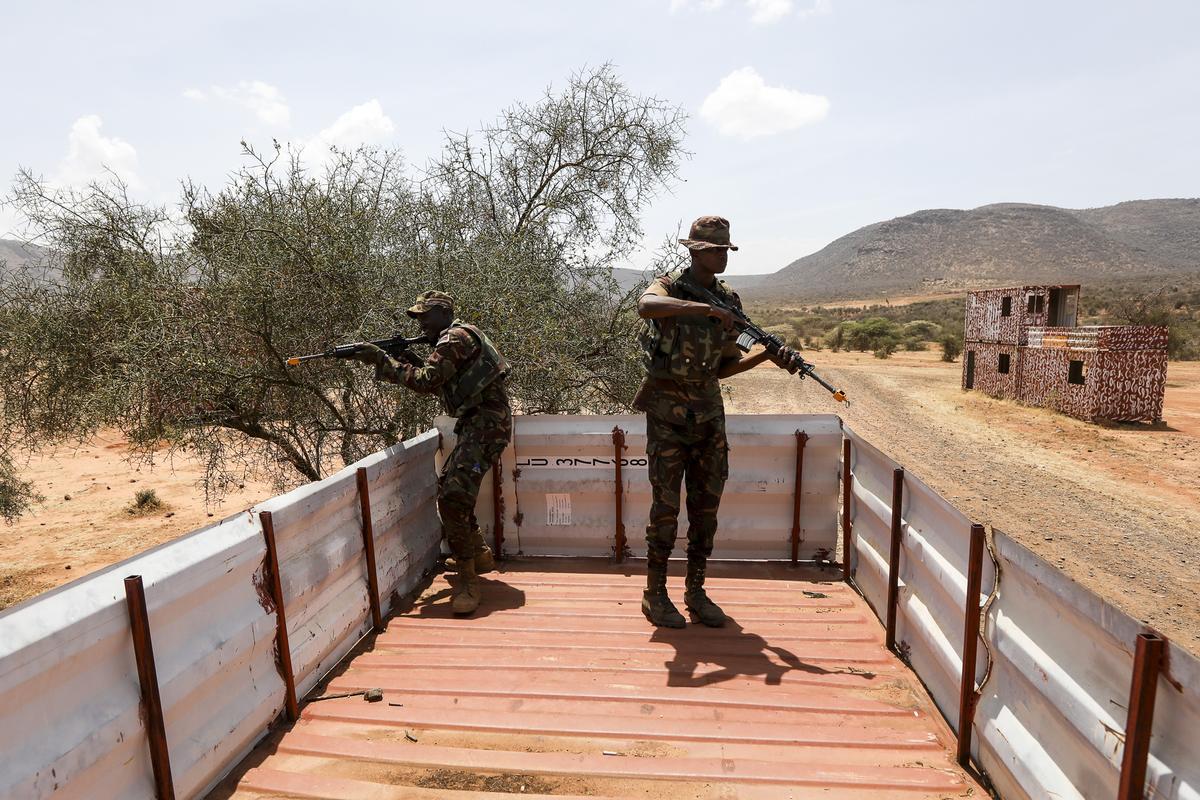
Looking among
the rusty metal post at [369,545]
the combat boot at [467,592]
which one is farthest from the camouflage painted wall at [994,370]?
the rusty metal post at [369,545]

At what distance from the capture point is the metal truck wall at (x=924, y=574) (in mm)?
2711

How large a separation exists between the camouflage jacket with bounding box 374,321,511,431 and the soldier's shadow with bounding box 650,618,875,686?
176 cm

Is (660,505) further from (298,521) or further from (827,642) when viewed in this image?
(298,521)

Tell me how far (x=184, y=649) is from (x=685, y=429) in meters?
2.59

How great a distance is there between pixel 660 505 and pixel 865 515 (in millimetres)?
1282

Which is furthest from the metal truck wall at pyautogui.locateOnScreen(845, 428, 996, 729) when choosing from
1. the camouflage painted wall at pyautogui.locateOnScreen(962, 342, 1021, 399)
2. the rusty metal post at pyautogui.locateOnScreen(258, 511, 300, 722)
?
the camouflage painted wall at pyautogui.locateOnScreen(962, 342, 1021, 399)

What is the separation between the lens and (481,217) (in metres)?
8.10

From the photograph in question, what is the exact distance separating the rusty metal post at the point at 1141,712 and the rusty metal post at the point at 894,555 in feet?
5.98

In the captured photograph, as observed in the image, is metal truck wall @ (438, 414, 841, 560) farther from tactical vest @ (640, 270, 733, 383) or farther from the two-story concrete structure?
the two-story concrete structure

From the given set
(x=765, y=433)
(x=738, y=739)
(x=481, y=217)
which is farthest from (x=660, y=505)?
(x=481, y=217)

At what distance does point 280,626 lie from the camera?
2.80m

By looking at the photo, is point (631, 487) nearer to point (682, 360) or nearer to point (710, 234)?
point (682, 360)

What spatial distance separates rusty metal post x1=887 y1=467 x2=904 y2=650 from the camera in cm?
341

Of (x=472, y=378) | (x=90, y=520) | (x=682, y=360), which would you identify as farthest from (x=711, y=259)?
(x=90, y=520)
